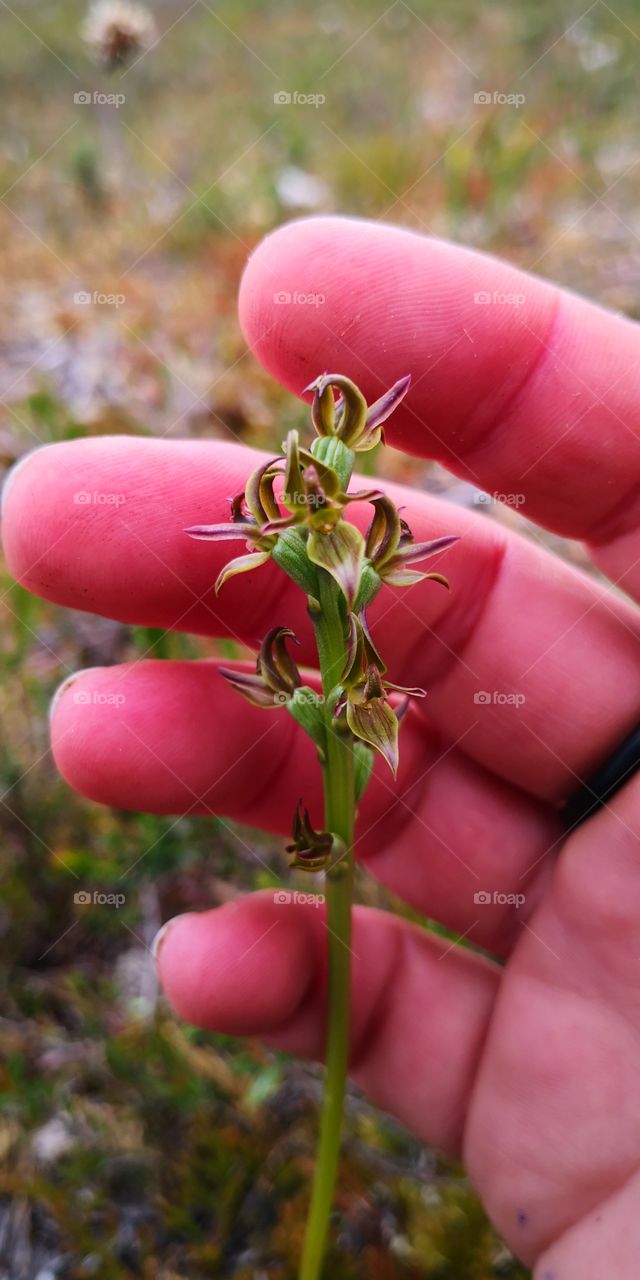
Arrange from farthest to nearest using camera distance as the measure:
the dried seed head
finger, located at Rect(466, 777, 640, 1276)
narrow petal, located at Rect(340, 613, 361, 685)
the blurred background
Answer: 1. the dried seed head
2. the blurred background
3. finger, located at Rect(466, 777, 640, 1276)
4. narrow petal, located at Rect(340, 613, 361, 685)

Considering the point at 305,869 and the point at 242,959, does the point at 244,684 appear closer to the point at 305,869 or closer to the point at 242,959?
the point at 305,869

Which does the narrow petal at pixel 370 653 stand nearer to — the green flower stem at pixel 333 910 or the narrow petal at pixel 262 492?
the green flower stem at pixel 333 910

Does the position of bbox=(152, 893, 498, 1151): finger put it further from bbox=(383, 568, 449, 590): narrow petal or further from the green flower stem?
bbox=(383, 568, 449, 590): narrow petal
